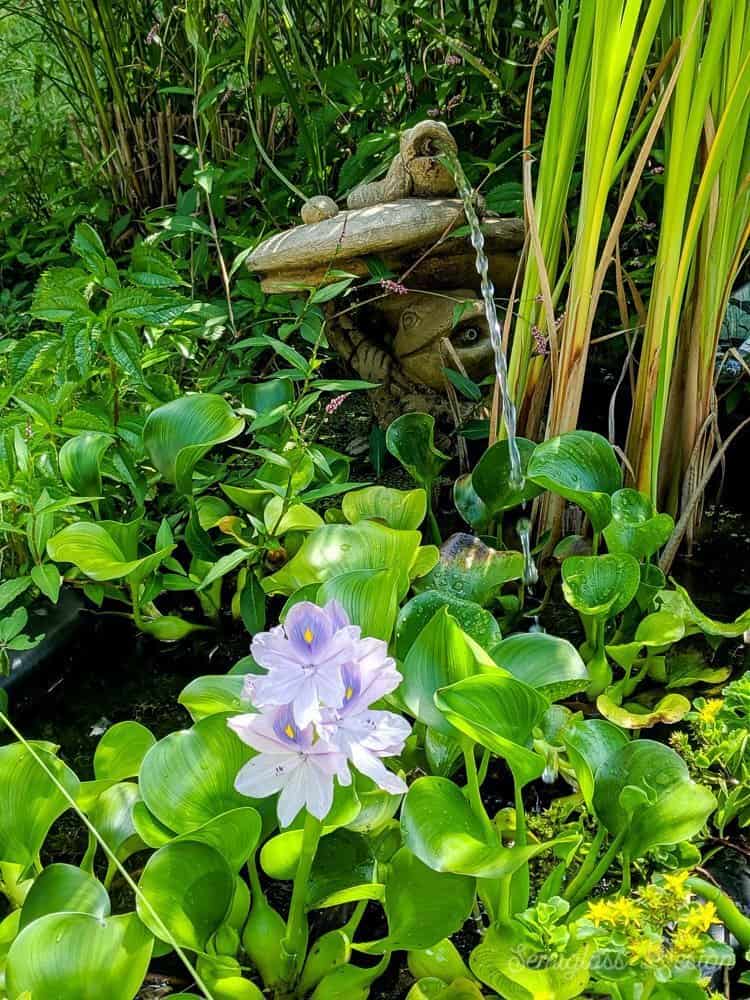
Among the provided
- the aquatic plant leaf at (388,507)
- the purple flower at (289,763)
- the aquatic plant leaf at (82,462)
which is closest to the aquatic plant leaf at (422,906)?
the purple flower at (289,763)

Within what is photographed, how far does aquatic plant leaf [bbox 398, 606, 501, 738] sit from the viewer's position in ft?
2.84

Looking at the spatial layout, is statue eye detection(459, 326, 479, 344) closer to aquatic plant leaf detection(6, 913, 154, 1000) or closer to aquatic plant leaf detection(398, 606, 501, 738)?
aquatic plant leaf detection(398, 606, 501, 738)

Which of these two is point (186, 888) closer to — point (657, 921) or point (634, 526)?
point (657, 921)

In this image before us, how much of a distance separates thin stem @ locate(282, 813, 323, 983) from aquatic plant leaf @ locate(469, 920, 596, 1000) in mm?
145

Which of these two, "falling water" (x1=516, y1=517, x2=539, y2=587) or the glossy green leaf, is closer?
the glossy green leaf

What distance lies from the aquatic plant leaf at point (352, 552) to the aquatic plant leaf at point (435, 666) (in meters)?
0.27

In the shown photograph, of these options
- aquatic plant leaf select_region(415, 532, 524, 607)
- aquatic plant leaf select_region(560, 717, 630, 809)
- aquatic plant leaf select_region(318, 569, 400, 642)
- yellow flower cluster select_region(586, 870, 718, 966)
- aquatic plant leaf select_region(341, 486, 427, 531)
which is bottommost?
aquatic plant leaf select_region(415, 532, 524, 607)

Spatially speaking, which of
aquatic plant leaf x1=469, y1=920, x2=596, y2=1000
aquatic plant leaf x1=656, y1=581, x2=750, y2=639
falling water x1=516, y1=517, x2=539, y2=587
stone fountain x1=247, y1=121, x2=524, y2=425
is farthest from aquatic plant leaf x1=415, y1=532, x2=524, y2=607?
aquatic plant leaf x1=469, y1=920, x2=596, y2=1000

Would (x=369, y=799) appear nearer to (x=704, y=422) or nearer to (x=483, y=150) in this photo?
(x=704, y=422)

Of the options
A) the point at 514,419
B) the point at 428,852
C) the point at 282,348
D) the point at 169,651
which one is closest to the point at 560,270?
the point at 514,419

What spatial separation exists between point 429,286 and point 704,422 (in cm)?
50

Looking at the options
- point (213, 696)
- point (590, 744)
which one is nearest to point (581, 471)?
point (590, 744)

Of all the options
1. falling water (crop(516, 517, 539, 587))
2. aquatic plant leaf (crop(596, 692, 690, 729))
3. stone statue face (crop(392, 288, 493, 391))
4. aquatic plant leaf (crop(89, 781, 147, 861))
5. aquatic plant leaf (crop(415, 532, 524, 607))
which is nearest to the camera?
aquatic plant leaf (crop(89, 781, 147, 861))

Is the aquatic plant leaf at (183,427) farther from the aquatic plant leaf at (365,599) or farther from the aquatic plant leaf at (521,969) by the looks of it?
the aquatic plant leaf at (521,969)
